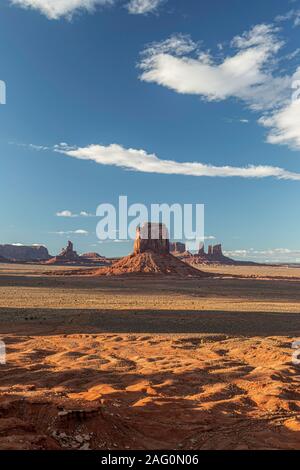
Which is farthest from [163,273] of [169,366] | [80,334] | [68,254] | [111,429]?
[68,254]

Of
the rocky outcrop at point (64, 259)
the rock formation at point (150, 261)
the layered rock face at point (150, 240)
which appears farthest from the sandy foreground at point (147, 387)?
the rocky outcrop at point (64, 259)

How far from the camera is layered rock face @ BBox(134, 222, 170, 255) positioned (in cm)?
10238

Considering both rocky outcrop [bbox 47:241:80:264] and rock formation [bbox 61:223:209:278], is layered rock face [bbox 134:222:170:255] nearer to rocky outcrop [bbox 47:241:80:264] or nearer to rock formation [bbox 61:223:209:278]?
rock formation [bbox 61:223:209:278]

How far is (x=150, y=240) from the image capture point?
103 meters

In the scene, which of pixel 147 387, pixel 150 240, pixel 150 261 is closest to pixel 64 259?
pixel 150 240

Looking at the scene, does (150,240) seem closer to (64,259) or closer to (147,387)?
(147,387)

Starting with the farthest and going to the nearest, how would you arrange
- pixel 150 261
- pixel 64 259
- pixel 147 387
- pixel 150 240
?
1. pixel 64 259
2. pixel 150 240
3. pixel 150 261
4. pixel 147 387

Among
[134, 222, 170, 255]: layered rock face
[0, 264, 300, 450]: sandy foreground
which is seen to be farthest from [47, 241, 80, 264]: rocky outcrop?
[0, 264, 300, 450]: sandy foreground

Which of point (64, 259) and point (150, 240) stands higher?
point (150, 240)

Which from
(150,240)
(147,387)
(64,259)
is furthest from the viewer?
(64,259)
